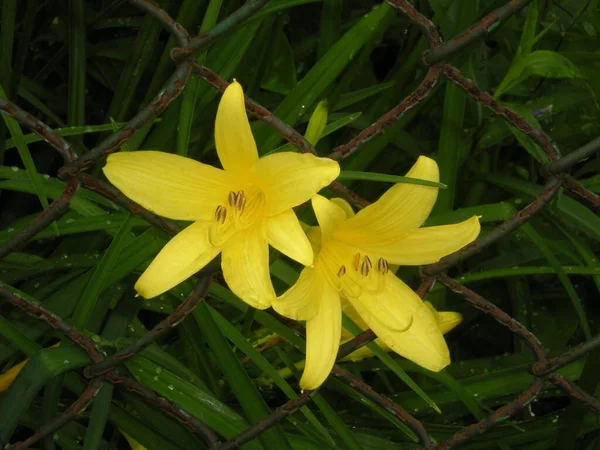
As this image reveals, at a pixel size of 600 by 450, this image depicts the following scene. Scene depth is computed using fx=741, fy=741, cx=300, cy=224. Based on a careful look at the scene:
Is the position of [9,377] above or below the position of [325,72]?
below

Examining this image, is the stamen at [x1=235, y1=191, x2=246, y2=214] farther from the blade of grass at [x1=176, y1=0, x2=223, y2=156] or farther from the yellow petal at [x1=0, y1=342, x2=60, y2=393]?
the yellow petal at [x1=0, y1=342, x2=60, y2=393]

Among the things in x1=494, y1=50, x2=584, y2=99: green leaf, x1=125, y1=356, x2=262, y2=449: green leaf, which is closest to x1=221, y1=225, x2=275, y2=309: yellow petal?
x1=125, y1=356, x2=262, y2=449: green leaf

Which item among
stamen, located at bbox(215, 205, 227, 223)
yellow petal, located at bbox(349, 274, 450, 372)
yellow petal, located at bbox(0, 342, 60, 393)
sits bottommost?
yellow petal, located at bbox(0, 342, 60, 393)

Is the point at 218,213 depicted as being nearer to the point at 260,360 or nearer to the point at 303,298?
the point at 303,298

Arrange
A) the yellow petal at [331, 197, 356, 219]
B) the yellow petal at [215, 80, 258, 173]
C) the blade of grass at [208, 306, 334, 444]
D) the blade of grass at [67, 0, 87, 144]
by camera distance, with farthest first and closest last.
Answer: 1. the blade of grass at [67, 0, 87, 144]
2. the blade of grass at [208, 306, 334, 444]
3. the yellow petal at [331, 197, 356, 219]
4. the yellow petal at [215, 80, 258, 173]

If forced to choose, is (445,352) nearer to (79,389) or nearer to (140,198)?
(140,198)

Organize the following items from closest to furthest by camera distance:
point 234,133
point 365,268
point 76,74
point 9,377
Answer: point 234,133
point 365,268
point 9,377
point 76,74

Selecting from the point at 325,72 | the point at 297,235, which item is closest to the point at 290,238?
the point at 297,235
